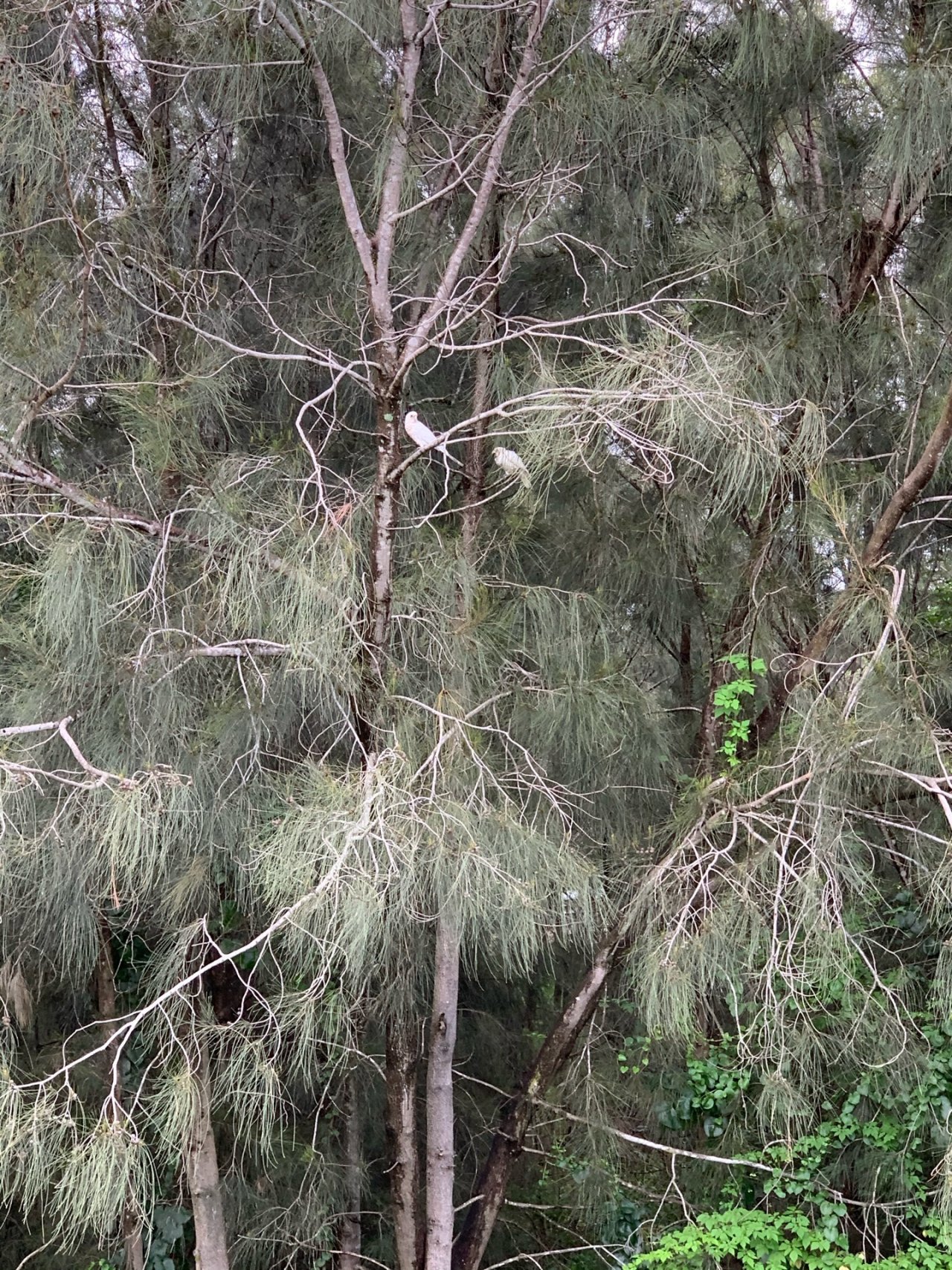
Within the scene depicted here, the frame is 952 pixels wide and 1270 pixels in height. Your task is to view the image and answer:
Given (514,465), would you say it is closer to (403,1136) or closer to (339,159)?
(339,159)

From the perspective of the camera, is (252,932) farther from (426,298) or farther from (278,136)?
(278,136)

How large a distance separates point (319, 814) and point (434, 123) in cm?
124

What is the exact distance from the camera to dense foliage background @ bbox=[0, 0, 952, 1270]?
197 cm

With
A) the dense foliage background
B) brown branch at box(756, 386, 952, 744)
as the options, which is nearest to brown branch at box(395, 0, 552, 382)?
the dense foliage background

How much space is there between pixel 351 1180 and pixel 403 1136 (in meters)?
0.46

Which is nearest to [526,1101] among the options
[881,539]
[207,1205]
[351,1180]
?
[351,1180]

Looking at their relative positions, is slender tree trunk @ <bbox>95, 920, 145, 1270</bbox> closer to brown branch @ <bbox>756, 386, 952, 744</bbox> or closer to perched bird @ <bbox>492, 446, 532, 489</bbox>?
perched bird @ <bbox>492, 446, 532, 489</bbox>

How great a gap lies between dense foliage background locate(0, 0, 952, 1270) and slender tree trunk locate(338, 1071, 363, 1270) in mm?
16

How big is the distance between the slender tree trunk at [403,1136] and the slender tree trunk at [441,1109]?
5 centimetres

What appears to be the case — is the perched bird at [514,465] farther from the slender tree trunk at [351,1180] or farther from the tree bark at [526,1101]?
the slender tree trunk at [351,1180]

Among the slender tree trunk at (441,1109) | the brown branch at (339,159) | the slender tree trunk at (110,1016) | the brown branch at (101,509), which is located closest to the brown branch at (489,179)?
the brown branch at (339,159)

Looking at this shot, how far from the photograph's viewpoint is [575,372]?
2.12 metres

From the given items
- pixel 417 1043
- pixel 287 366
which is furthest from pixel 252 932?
pixel 287 366

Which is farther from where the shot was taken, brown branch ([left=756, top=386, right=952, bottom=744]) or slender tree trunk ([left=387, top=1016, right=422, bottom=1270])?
slender tree trunk ([left=387, top=1016, right=422, bottom=1270])
